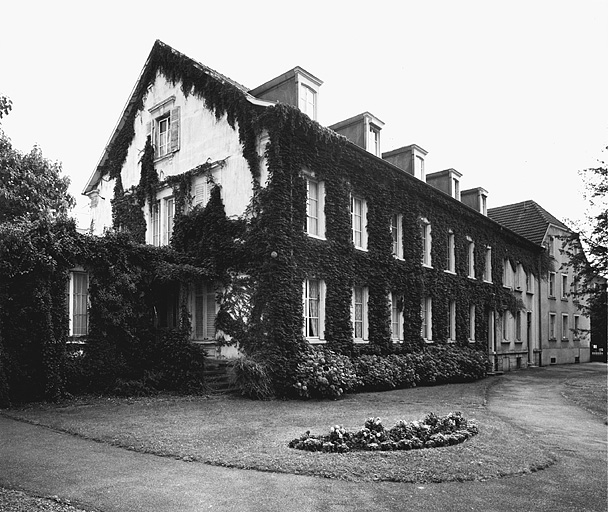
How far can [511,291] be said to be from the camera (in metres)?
33.2

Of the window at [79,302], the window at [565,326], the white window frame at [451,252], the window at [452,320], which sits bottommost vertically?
the window at [565,326]

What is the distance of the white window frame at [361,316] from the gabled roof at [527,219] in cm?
2161

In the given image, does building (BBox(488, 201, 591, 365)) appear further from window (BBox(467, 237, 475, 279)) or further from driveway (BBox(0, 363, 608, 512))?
driveway (BBox(0, 363, 608, 512))

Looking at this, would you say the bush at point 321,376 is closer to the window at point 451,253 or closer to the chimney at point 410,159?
the chimney at point 410,159

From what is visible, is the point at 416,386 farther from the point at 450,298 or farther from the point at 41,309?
the point at 41,309

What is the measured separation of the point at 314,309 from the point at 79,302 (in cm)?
701

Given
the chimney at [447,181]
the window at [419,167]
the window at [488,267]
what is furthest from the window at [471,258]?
the window at [419,167]

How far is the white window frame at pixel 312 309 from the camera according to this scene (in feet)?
58.4

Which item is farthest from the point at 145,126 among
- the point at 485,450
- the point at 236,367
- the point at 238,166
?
the point at 485,450

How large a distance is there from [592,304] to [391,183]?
36.0 feet

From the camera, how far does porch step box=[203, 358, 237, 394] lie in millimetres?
15500

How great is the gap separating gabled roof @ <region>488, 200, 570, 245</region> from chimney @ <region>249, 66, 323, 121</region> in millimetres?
23795

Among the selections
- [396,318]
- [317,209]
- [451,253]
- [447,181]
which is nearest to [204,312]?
[317,209]

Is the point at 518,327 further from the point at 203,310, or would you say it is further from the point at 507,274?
the point at 203,310
